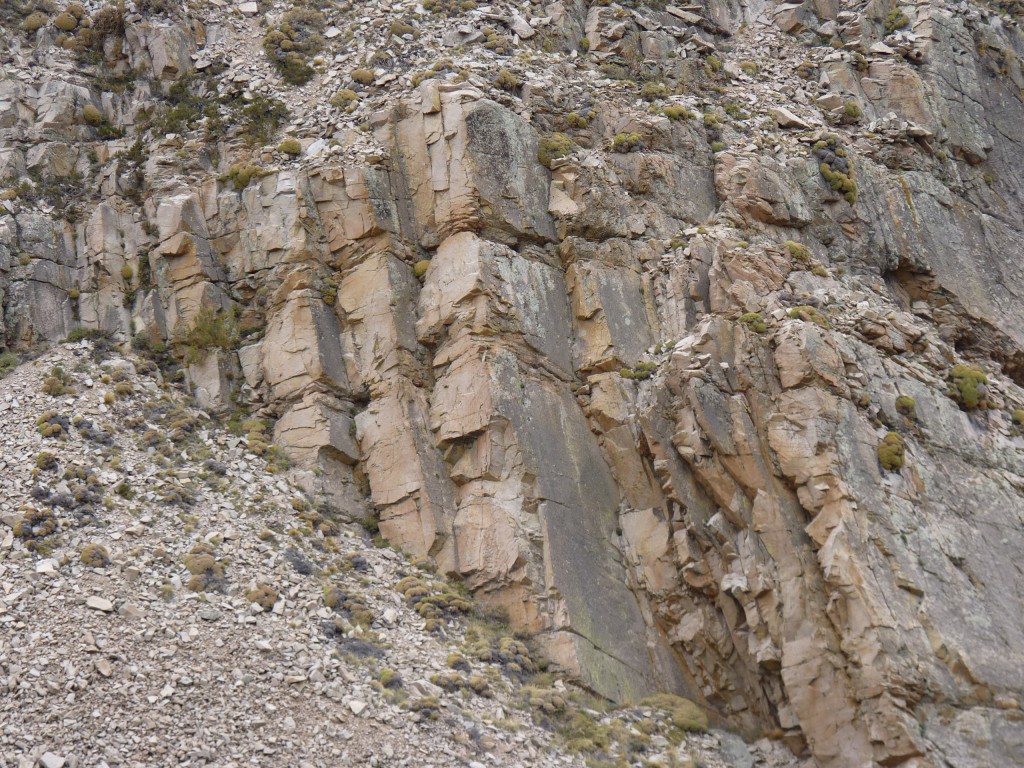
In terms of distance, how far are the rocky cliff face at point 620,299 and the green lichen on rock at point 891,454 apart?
0.24ft

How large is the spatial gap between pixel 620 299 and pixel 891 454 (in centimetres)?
941

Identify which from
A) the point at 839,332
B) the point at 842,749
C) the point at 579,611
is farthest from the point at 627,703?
the point at 839,332

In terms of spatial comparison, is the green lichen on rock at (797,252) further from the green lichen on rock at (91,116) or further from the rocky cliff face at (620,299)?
the green lichen on rock at (91,116)

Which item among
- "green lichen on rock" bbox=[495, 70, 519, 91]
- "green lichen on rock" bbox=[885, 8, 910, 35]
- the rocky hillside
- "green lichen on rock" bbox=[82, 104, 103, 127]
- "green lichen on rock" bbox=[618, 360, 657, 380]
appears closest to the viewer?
the rocky hillside

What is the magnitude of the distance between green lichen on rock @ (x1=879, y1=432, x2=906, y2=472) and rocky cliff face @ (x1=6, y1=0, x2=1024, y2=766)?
0.24 ft

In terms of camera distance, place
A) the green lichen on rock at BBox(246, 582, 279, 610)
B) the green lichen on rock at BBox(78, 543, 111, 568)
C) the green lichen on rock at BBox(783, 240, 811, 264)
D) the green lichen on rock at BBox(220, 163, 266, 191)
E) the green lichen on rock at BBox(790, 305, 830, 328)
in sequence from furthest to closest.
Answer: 1. the green lichen on rock at BBox(220, 163, 266, 191)
2. the green lichen on rock at BBox(783, 240, 811, 264)
3. the green lichen on rock at BBox(790, 305, 830, 328)
4. the green lichen on rock at BBox(246, 582, 279, 610)
5. the green lichen on rock at BBox(78, 543, 111, 568)

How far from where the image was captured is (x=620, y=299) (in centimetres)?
3647

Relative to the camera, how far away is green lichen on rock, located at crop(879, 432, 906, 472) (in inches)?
1234

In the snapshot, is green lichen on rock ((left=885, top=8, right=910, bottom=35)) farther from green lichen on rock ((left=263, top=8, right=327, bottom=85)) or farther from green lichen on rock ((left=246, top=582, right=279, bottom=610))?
green lichen on rock ((left=246, top=582, right=279, bottom=610))

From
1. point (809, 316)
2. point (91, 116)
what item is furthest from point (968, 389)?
point (91, 116)

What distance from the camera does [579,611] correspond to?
31.3 metres

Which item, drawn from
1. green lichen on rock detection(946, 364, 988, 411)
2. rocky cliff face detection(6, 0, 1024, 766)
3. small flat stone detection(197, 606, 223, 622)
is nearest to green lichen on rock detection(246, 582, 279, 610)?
small flat stone detection(197, 606, 223, 622)

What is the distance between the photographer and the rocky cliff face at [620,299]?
99.7ft

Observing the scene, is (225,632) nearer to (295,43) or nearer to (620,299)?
(620,299)
